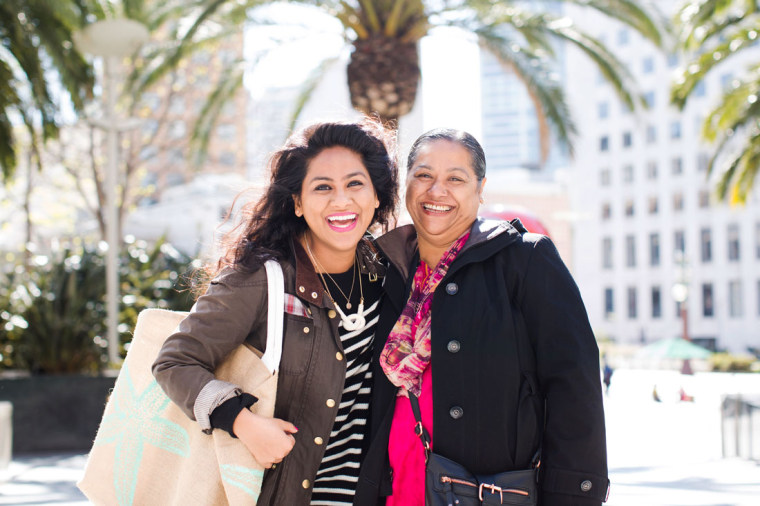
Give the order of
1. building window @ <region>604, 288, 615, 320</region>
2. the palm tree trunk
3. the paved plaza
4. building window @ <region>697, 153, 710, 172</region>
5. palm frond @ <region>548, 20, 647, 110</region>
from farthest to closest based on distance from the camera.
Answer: building window @ <region>604, 288, 615, 320</region> < building window @ <region>697, 153, 710, 172</region> < palm frond @ <region>548, 20, 647, 110</region> < the palm tree trunk < the paved plaza

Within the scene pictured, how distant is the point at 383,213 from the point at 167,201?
3497 centimetres

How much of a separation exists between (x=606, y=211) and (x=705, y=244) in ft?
31.4

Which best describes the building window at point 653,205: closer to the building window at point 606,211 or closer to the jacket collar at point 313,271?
the building window at point 606,211

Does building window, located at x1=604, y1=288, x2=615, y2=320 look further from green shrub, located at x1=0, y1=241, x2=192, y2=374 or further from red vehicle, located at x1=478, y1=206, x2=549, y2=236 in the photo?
red vehicle, located at x1=478, y1=206, x2=549, y2=236

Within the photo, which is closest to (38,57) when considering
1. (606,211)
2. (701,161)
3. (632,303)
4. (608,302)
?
(701,161)

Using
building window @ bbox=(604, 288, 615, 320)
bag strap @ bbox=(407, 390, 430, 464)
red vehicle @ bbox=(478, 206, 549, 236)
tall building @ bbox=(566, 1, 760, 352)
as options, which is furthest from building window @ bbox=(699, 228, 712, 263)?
bag strap @ bbox=(407, 390, 430, 464)

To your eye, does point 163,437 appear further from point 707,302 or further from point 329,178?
point 707,302

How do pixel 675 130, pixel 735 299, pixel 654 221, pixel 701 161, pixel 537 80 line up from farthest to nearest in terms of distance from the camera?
pixel 654 221 < pixel 675 130 < pixel 701 161 < pixel 735 299 < pixel 537 80

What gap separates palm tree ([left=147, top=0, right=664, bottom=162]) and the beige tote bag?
7000 mm

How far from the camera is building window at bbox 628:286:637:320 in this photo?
216 feet

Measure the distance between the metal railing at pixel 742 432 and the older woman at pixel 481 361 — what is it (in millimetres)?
7014

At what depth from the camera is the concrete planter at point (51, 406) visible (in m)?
9.34

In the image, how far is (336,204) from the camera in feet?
9.24

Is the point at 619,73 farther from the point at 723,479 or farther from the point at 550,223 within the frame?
the point at 550,223
